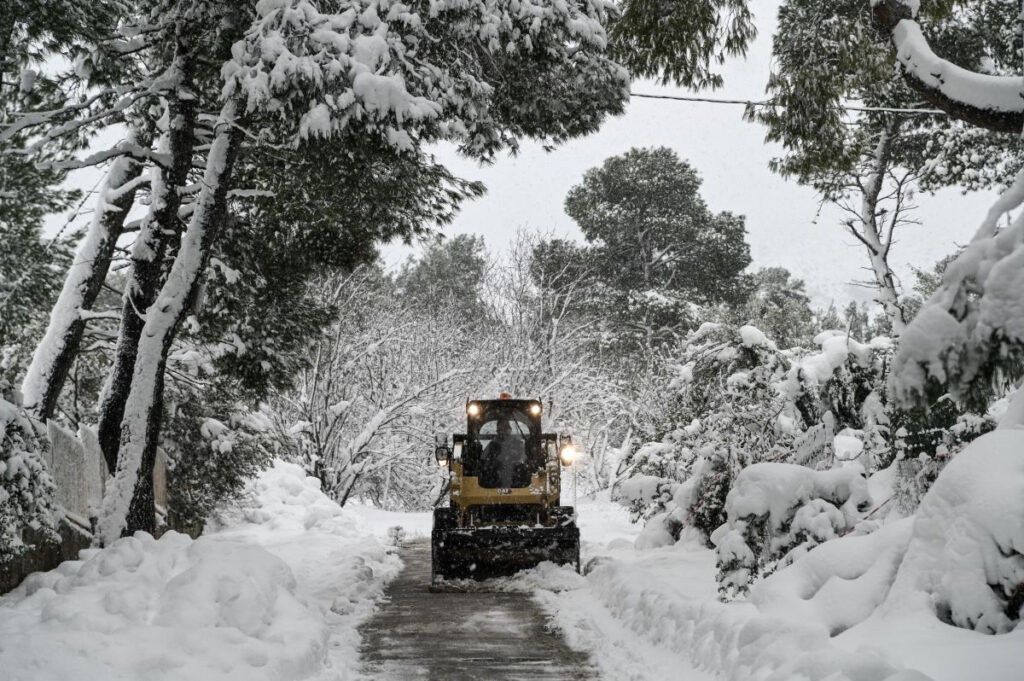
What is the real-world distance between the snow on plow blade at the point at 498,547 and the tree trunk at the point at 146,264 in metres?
4.27

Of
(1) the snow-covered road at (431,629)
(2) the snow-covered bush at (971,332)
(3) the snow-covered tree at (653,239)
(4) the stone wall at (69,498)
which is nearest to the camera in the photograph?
(2) the snow-covered bush at (971,332)

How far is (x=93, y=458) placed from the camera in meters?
11.3

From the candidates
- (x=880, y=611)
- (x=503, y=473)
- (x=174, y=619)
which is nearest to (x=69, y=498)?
(x=174, y=619)

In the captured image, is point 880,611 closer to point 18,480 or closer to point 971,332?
point 971,332

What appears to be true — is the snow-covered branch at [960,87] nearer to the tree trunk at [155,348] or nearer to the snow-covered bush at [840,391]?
the snow-covered bush at [840,391]

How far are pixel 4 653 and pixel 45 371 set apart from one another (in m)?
6.85

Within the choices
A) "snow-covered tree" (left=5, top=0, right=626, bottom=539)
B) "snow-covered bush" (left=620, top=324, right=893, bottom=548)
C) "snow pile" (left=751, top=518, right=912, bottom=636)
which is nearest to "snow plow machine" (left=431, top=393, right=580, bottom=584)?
"snow-covered bush" (left=620, top=324, right=893, bottom=548)

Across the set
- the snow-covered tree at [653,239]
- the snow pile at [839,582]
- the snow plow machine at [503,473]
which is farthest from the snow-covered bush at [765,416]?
the snow-covered tree at [653,239]

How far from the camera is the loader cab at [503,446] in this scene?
1307 centimetres

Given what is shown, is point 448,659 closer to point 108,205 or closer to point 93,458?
point 93,458

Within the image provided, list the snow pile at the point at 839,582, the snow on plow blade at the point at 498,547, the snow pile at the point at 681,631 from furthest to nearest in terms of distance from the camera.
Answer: the snow on plow blade at the point at 498,547 → the snow pile at the point at 839,582 → the snow pile at the point at 681,631

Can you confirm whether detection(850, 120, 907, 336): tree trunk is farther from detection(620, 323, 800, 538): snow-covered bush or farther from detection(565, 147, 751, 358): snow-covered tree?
detection(565, 147, 751, 358): snow-covered tree

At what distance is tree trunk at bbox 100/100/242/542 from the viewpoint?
30.9 feet

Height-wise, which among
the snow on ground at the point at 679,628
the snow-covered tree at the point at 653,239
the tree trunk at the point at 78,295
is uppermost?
the snow-covered tree at the point at 653,239
